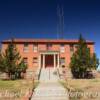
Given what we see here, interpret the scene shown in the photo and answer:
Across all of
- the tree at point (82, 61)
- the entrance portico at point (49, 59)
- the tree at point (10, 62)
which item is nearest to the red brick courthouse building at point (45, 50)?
the entrance portico at point (49, 59)

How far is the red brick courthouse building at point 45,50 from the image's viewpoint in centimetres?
4963

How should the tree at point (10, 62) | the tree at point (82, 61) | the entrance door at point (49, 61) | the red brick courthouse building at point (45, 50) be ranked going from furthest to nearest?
1. the entrance door at point (49, 61)
2. the red brick courthouse building at point (45, 50)
3. the tree at point (82, 61)
4. the tree at point (10, 62)

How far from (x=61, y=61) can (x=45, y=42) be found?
5389 millimetres

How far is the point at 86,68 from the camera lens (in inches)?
1572

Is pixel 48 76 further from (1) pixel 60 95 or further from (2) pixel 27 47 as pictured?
(1) pixel 60 95

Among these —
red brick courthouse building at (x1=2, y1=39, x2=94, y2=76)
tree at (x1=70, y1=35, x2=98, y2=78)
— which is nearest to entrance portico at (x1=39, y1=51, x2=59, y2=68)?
red brick courthouse building at (x1=2, y1=39, x2=94, y2=76)

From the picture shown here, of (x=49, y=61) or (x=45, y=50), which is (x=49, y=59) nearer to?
(x=49, y=61)

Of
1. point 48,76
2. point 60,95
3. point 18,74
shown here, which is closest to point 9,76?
point 18,74

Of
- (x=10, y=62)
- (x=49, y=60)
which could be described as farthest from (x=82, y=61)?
(x=49, y=60)

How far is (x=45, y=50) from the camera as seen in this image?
163 feet

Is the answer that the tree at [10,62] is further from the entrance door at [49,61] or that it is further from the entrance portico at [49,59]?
the entrance door at [49,61]

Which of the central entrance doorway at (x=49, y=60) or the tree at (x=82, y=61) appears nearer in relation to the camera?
the tree at (x=82, y=61)

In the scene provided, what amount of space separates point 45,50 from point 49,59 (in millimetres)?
2451

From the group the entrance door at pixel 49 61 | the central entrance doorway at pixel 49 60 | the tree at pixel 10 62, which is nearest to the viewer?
the tree at pixel 10 62
